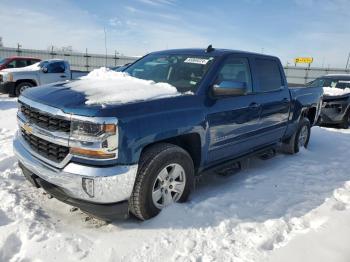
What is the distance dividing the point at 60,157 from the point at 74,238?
718mm

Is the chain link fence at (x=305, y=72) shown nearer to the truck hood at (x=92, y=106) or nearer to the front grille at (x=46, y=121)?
the truck hood at (x=92, y=106)

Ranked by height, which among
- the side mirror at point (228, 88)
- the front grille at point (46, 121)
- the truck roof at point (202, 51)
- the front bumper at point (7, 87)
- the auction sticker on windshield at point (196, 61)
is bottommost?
the front bumper at point (7, 87)

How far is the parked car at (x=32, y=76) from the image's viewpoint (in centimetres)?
1247

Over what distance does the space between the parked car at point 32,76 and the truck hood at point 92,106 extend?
9.94 metres

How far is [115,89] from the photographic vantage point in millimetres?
3508

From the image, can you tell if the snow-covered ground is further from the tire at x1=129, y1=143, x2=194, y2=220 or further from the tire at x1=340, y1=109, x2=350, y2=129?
the tire at x1=340, y1=109, x2=350, y2=129

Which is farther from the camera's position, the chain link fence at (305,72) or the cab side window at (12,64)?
the chain link fence at (305,72)

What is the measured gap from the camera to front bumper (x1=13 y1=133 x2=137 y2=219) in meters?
2.86

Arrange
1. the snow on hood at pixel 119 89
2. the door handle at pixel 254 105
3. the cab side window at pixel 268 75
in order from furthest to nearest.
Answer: the cab side window at pixel 268 75
the door handle at pixel 254 105
the snow on hood at pixel 119 89

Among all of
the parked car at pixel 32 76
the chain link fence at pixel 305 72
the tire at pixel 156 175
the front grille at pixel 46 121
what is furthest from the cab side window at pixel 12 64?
the chain link fence at pixel 305 72

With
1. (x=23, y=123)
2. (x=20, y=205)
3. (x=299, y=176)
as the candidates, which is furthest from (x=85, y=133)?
(x=299, y=176)

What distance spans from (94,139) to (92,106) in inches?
11.4

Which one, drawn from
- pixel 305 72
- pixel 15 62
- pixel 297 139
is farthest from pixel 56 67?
pixel 305 72

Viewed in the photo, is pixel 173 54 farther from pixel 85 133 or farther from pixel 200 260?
pixel 200 260
